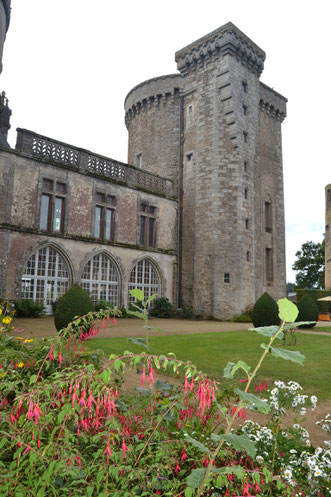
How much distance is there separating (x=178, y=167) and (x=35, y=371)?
20.6 metres

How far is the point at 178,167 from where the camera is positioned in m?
22.8

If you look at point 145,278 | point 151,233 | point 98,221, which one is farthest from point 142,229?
point 98,221

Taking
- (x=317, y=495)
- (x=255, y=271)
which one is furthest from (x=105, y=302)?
(x=317, y=495)

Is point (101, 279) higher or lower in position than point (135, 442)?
higher

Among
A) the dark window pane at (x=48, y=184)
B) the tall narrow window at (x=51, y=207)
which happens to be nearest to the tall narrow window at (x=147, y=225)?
the tall narrow window at (x=51, y=207)

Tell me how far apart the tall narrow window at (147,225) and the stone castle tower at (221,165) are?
1.95m

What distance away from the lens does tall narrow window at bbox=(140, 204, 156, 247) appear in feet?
68.2

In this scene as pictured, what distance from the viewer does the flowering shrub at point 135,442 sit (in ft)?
5.24

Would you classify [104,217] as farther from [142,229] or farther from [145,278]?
[145,278]

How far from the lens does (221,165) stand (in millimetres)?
20156

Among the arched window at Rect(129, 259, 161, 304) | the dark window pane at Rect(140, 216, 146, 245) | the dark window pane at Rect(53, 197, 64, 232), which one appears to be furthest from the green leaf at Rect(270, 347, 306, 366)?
the dark window pane at Rect(140, 216, 146, 245)

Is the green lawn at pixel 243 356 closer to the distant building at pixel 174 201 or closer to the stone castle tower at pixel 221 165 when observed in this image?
the distant building at pixel 174 201

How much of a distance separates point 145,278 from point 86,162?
295 inches

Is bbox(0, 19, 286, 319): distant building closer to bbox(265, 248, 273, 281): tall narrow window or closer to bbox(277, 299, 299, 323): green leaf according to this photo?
bbox(265, 248, 273, 281): tall narrow window
